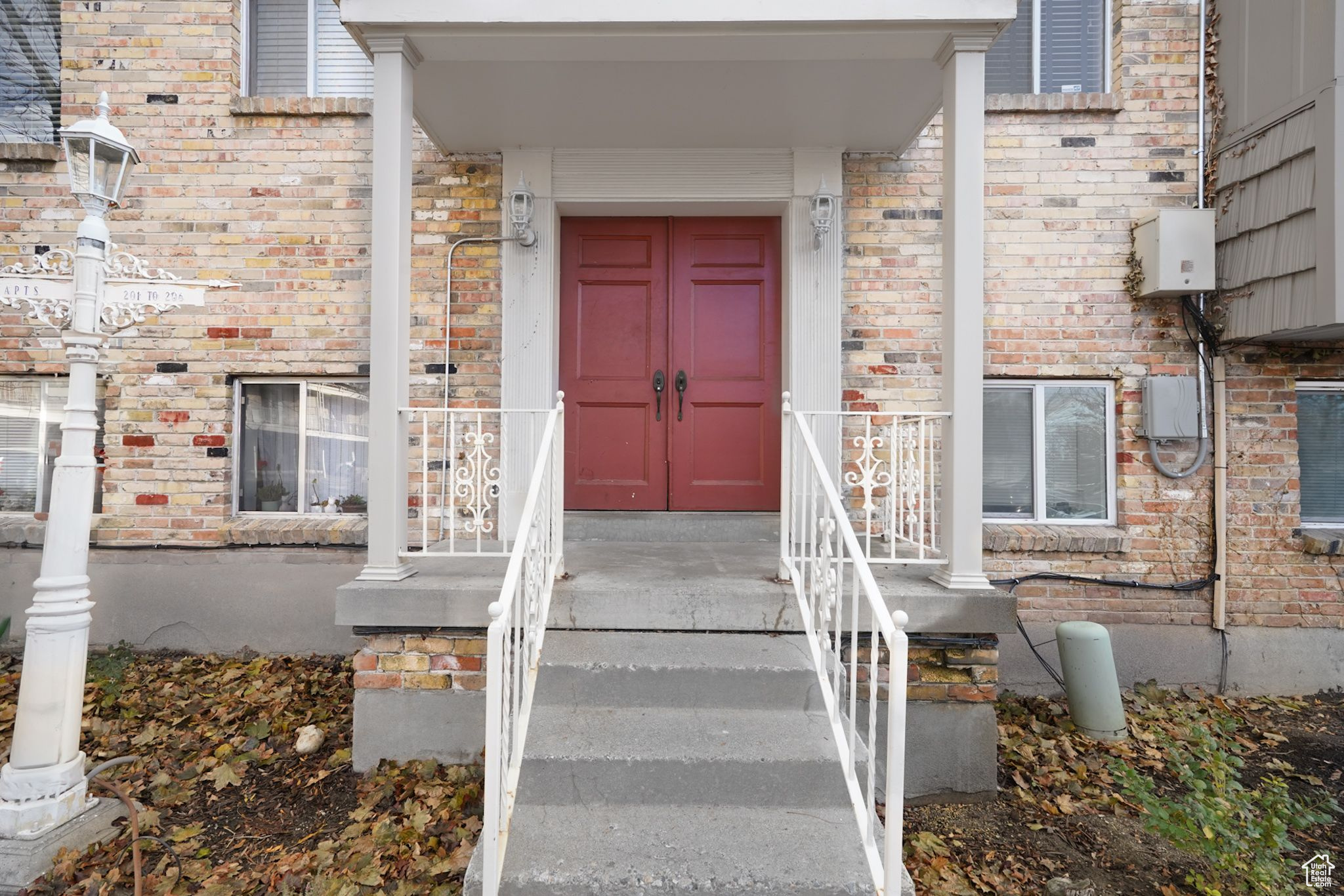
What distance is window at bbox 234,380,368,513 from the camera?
183 inches

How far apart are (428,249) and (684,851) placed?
3.75m

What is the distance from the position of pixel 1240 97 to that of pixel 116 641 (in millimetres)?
7466

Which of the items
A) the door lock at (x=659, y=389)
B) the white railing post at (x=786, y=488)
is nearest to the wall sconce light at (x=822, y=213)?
the door lock at (x=659, y=389)

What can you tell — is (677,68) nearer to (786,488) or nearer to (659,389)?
(659,389)

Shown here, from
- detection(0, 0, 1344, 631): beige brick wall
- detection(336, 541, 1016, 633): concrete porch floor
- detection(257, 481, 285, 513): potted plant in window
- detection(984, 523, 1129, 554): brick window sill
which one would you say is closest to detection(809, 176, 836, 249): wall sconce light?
detection(0, 0, 1344, 631): beige brick wall

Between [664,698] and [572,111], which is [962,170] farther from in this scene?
[664,698]

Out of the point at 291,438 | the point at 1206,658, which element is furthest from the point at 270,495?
the point at 1206,658

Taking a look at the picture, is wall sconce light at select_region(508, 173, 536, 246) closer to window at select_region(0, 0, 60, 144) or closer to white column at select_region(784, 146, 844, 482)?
white column at select_region(784, 146, 844, 482)

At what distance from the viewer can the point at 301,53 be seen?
4.74 meters

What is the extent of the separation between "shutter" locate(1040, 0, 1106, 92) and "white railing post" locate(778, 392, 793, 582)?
3214 mm

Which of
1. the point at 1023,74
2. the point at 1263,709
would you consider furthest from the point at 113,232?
the point at 1263,709

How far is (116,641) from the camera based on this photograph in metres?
4.46

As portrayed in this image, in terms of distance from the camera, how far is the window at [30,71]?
4.69m

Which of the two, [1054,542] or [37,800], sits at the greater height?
[1054,542]
